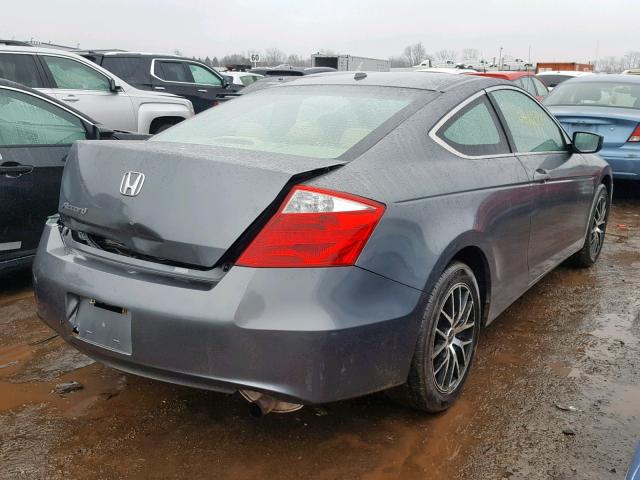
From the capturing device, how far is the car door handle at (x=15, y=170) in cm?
411

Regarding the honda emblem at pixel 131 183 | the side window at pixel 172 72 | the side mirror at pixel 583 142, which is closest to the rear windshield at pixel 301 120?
the honda emblem at pixel 131 183

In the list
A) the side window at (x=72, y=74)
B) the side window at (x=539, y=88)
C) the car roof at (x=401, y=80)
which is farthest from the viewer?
the side window at (x=539, y=88)

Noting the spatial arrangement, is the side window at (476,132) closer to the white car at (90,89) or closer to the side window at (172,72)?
the white car at (90,89)

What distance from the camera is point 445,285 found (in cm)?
264

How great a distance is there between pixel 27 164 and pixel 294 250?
2.83 meters

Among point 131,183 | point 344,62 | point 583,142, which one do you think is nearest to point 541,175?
point 583,142

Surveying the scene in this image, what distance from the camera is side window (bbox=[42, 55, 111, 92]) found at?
7.84 m

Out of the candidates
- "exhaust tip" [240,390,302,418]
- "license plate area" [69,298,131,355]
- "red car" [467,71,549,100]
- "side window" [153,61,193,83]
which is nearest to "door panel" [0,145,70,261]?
"license plate area" [69,298,131,355]

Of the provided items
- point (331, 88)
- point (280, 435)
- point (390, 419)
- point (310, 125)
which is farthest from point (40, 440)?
point (331, 88)

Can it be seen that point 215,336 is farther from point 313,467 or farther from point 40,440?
point 40,440

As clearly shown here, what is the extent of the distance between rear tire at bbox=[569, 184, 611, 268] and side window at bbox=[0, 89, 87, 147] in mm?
3931

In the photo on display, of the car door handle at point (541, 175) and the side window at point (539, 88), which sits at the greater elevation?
the side window at point (539, 88)

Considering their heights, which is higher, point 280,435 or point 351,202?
point 351,202

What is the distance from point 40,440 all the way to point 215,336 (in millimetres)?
1039
